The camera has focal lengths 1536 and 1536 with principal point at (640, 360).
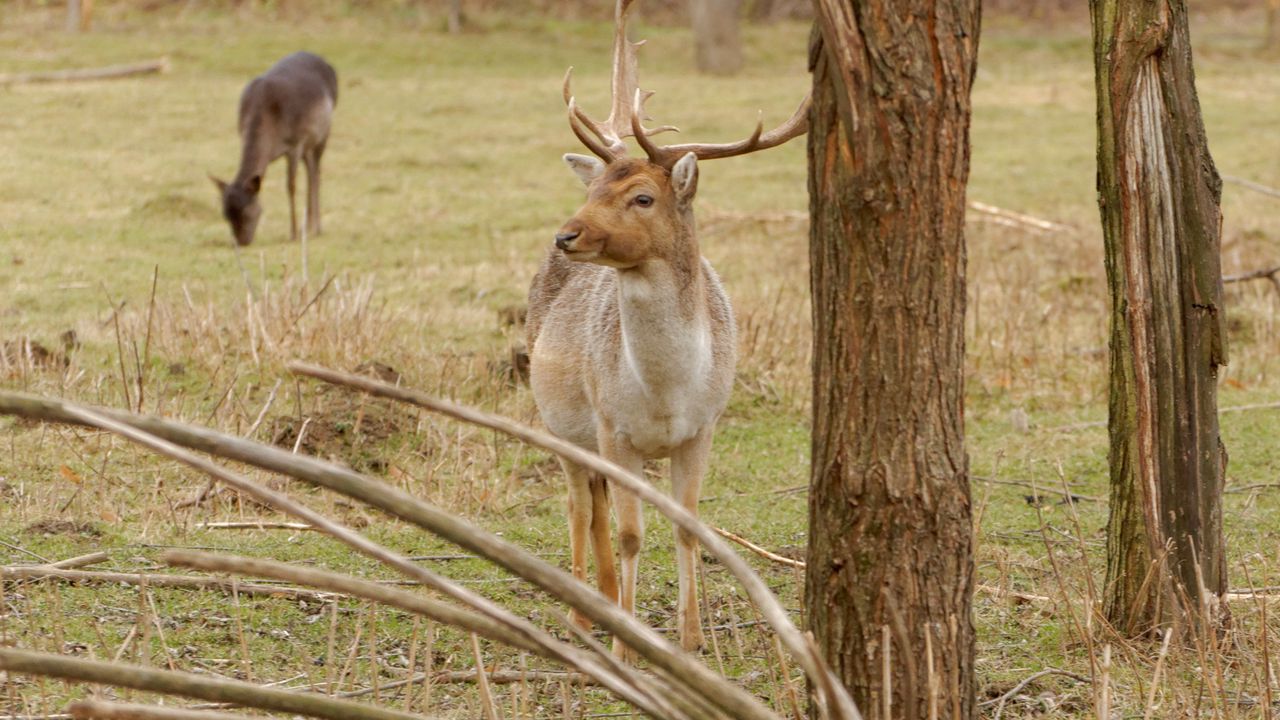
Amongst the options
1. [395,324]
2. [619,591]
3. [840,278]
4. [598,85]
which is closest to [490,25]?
[598,85]

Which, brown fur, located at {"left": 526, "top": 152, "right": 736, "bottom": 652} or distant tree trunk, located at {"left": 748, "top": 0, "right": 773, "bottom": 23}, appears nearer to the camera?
brown fur, located at {"left": 526, "top": 152, "right": 736, "bottom": 652}

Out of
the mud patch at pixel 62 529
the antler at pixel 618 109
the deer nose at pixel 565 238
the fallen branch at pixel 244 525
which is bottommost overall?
the fallen branch at pixel 244 525

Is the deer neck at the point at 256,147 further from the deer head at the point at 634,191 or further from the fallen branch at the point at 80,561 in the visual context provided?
the fallen branch at the point at 80,561

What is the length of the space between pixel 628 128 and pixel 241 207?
8028mm

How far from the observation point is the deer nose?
4531 millimetres

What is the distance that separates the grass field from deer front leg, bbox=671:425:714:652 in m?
0.12

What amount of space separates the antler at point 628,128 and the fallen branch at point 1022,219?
8142 mm

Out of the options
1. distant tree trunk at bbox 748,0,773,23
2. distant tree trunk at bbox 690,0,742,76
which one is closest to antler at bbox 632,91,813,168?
distant tree trunk at bbox 690,0,742,76

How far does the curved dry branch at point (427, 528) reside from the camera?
95.2 inches

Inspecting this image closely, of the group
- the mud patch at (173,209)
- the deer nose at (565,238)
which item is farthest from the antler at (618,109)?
the mud patch at (173,209)

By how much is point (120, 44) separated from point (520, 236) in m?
13.6

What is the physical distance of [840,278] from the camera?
3.19 m

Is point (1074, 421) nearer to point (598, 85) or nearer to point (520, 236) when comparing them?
point (520, 236)

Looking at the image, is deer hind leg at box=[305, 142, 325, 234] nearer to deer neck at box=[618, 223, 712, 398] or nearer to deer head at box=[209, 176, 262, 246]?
deer head at box=[209, 176, 262, 246]
